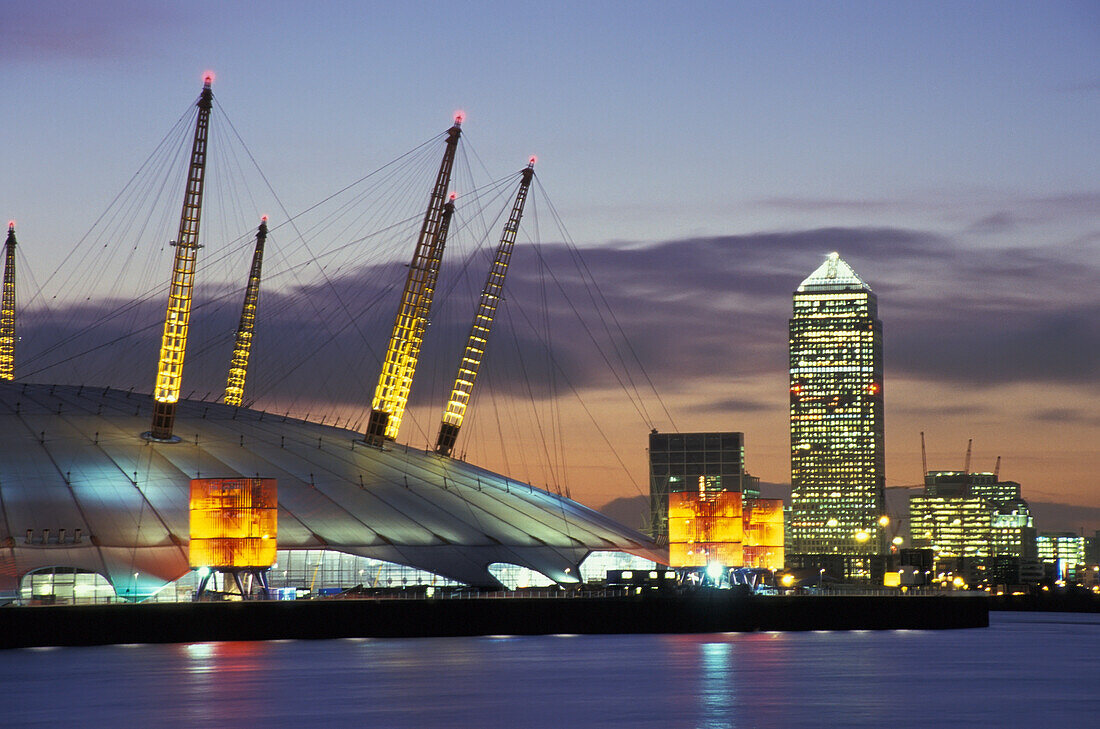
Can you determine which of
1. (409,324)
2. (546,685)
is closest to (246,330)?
(409,324)

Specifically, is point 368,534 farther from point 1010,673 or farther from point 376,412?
point 1010,673

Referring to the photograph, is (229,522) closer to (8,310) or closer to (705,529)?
(705,529)

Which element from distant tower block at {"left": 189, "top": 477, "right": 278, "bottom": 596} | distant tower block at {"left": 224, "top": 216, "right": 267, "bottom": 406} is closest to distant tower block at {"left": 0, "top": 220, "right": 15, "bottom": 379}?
distant tower block at {"left": 224, "top": 216, "right": 267, "bottom": 406}

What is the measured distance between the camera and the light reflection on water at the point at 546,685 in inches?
2281

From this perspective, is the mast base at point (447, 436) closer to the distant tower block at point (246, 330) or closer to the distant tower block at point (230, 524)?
the distant tower block at point (246, 330)

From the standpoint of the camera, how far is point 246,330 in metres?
156

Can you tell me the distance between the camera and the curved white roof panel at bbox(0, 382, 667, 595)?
103 metres

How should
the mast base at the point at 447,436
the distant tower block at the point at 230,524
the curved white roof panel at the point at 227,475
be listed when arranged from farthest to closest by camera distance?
the mast base at the point at 447,436 → the curved white roof panel at the point at 227,475 → the distant tower block at the point at 230,524

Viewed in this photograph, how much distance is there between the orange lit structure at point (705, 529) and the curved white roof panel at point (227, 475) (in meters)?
1.95

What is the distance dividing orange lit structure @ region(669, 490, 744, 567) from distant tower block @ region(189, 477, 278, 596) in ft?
121

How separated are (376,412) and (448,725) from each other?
85791 mm

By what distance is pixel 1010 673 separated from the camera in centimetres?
8194

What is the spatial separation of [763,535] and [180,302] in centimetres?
4897

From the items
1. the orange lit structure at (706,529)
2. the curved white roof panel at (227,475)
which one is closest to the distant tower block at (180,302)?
the curved white roof panel at (227,475)
